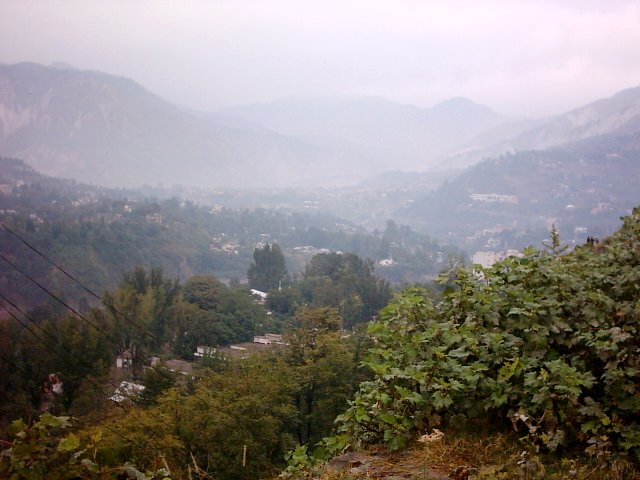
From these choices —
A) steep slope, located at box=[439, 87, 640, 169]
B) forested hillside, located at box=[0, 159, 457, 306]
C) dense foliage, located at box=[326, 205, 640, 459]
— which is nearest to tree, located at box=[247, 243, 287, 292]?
forested hillside, located at box=[0, 159, 457, 306]

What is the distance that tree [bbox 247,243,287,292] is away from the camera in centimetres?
4988

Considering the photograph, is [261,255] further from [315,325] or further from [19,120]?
[19,120]

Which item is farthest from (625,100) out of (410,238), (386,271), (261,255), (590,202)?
(261,255)

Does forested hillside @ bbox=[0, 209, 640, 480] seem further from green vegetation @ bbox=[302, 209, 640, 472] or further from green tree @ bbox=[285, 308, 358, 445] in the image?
A: green tree @ bbox=[285, 308, 358, 445]

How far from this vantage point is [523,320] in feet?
9.34

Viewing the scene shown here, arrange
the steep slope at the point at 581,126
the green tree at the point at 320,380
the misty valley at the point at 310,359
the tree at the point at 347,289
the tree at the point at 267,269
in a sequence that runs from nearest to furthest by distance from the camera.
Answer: the misty valley at the point at 310,359
the green tree at the point at 320,380
the tree at the point at 347,289
the tree at the point at 267,269
the steep slope at the point at 581,126

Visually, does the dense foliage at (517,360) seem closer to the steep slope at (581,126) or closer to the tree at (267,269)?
the tree at (267,269)

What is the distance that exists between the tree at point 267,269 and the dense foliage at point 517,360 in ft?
153

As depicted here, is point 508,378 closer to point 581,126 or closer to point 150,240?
point 150,240

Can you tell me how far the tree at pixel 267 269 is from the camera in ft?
164

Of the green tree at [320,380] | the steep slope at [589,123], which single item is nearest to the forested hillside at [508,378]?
the green tree at [320,380]

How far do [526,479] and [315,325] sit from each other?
44.5ft

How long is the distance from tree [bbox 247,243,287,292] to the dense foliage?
4677 centimetres

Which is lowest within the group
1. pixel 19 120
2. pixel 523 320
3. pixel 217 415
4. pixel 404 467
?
pixel 217 415
